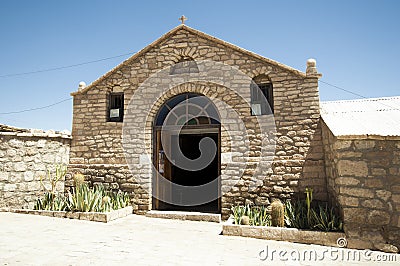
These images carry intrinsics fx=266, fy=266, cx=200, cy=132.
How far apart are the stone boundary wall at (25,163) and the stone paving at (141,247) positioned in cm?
106

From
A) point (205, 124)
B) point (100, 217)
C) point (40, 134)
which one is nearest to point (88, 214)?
point (100, 217)

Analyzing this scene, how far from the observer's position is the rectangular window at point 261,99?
709 cm

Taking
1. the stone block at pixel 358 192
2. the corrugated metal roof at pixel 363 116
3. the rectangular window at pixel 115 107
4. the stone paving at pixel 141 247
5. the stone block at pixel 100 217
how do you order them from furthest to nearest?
the rectangular window at pixel 115 107 < the stone block at pixel 100 217 < the corrugated metal roof at pixel 363 116 < the stone block at pixel 358 192 < the stone paving at pixel 141 247

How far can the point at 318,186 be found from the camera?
6375 mm

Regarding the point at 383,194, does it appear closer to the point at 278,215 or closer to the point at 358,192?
the point at 358,192

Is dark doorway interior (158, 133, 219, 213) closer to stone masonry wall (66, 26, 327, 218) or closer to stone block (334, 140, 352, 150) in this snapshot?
stone masonry wall (66, 26, 327, 218)

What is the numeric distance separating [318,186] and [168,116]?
14.5ft

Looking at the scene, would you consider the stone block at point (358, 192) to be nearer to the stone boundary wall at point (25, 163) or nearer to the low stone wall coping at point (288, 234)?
the low stone wall coping at point (288, 234)

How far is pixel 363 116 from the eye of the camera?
19.9ft

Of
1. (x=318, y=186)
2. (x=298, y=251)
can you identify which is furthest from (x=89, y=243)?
(x=318, y=186)

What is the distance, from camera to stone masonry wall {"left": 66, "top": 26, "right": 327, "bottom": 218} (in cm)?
663

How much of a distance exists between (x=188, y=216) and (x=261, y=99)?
369cm

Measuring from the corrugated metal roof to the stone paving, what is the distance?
7.26ft

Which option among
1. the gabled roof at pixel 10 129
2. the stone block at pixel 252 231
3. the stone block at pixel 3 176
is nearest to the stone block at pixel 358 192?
the stone block at pixel 252 231
